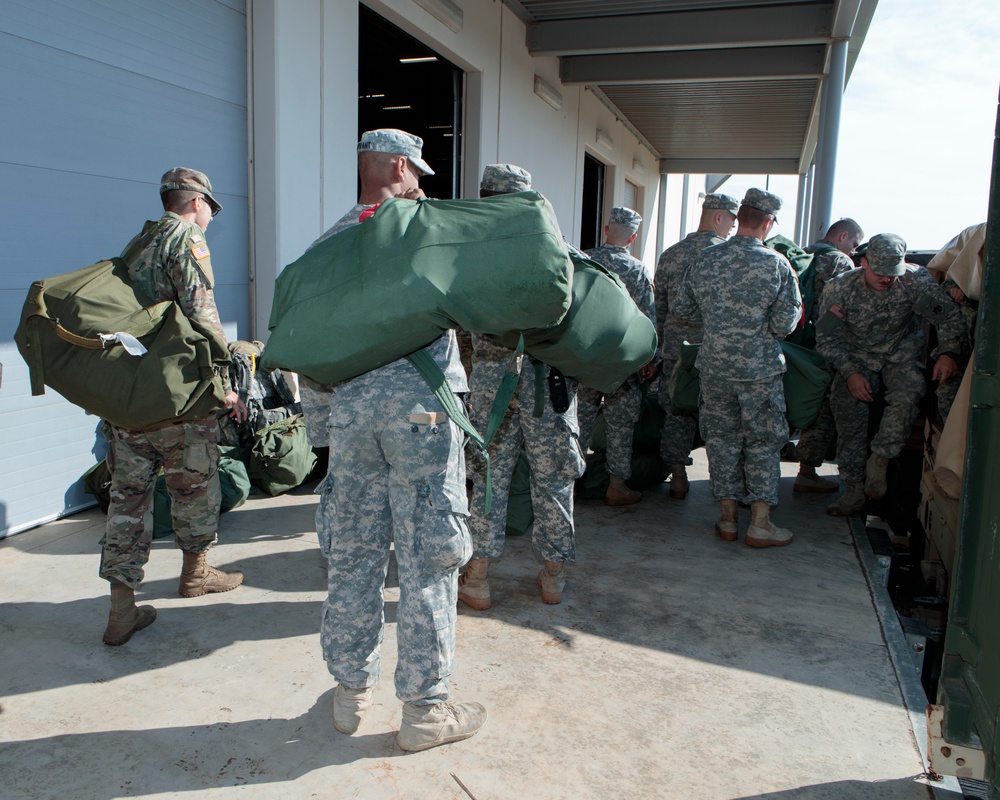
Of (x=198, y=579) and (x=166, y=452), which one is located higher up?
(x=166, y=452)

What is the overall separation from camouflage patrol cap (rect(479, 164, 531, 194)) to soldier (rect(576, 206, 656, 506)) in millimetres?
1350

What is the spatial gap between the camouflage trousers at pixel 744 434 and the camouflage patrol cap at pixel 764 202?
85cm

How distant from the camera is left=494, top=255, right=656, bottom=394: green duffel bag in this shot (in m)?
2.68

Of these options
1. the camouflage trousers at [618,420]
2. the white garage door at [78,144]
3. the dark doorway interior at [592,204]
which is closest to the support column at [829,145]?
the camouflage trousers at [618,420]

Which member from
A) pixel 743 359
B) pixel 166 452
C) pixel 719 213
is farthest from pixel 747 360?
pixel 166 452

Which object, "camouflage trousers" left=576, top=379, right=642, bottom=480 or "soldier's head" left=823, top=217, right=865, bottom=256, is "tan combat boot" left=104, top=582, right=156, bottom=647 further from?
"soldier's head" left=823, top=217, right=865, bottom=256

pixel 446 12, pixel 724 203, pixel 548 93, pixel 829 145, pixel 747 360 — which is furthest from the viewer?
pixel 548 93

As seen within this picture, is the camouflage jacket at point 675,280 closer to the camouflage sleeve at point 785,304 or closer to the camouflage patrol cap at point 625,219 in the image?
the camouflage patrol cap at point 625,219

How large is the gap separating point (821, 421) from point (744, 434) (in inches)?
47.2

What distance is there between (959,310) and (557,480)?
8.09 feet

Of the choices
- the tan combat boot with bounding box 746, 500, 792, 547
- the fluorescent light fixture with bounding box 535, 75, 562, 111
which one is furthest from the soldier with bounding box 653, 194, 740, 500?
the fluorescent light fixture with bounding box 535, 75, 562, 111

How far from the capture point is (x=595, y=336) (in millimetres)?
2727

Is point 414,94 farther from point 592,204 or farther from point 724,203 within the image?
point 592,204

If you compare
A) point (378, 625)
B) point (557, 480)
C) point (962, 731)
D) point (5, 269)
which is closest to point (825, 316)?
point (557, 480)
